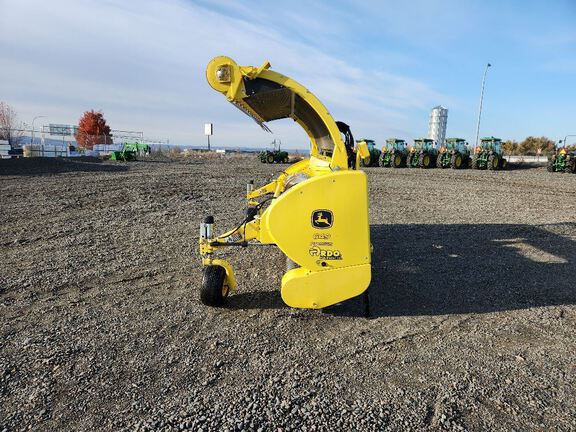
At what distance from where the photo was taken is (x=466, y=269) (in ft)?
17.6

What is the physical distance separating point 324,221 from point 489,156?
23462mm

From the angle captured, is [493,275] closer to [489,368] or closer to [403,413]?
[489,368]

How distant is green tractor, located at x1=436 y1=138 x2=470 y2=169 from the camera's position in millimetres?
24922

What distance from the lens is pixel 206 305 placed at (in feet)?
13.0

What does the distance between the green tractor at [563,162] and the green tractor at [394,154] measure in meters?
8.51

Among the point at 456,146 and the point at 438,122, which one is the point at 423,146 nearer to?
the point at 456,146

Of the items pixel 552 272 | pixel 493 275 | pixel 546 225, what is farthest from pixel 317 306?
pixel 546 225

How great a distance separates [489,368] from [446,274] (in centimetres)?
224

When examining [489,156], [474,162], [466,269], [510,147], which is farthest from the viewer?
[510,147]

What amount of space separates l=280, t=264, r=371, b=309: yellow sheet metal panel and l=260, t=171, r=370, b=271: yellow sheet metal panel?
7 cm

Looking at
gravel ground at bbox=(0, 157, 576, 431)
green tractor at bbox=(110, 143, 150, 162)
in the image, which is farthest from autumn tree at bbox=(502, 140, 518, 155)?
gravel ground at bbox=(0, 157, 576, 431)

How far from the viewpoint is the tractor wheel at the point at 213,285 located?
383 centimetres

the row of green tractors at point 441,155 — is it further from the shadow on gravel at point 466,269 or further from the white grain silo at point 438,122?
the white grain silo at point 438,122

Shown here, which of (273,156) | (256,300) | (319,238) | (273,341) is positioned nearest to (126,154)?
(273,156)
